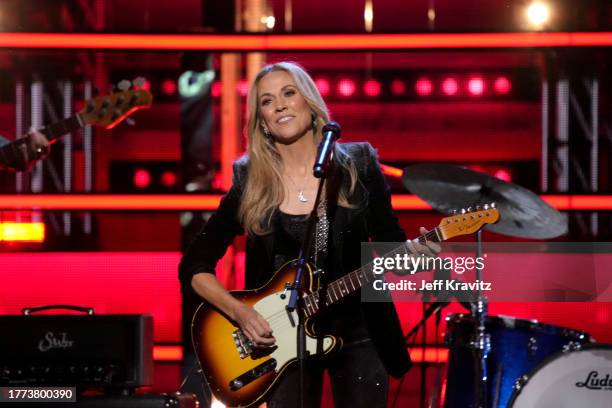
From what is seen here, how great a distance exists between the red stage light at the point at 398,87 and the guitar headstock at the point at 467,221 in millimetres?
1900

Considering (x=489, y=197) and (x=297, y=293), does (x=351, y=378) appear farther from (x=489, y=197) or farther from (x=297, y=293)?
(x=489, y=197)

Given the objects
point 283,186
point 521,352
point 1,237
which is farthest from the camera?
point 1,237

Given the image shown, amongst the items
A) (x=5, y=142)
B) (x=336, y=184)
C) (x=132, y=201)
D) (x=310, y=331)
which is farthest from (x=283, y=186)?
(x=5, y=142)

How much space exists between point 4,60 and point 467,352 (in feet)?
9.86

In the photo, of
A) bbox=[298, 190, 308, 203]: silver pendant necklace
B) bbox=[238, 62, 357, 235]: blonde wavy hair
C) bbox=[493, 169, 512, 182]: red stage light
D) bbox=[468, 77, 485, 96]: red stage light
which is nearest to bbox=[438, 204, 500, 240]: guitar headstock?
bbox=[238, 62, 357, 235]: blonde wavy hair

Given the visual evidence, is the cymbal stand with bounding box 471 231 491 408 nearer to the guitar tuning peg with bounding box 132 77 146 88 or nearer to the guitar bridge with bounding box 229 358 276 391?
the guitar bridge with bounding box 229 358 276 391

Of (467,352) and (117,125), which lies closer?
(467,352)

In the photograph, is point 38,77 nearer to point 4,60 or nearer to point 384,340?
point 4,60

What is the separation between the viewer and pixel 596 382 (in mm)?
3639

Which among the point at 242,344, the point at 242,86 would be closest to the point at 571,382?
the point at 242,344

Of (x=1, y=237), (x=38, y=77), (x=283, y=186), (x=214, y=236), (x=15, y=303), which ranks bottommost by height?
(x=15, y=303)

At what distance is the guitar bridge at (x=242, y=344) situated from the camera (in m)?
3.40

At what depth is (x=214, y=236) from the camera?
3.55 m

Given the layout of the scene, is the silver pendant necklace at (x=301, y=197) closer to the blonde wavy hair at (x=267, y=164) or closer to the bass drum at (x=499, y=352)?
the blonde wavy hair at (x=267, y=164)
